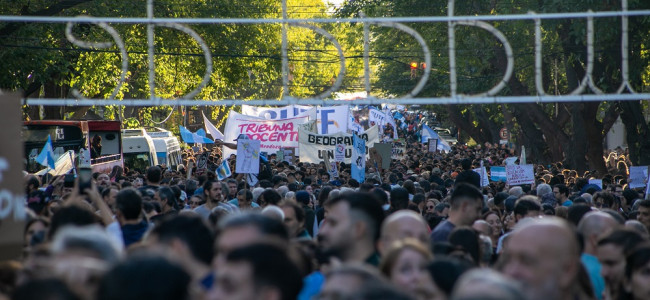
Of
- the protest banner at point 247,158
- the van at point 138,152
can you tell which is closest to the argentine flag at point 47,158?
the protest banner at point 247,158

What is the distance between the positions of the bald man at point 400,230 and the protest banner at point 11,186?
2173mm

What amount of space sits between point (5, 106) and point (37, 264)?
1591mm

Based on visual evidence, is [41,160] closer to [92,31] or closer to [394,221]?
[92,31]

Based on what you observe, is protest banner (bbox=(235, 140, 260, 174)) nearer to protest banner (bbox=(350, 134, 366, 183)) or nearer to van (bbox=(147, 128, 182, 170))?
protest banner (bbox=(350, 134, 366, 183))

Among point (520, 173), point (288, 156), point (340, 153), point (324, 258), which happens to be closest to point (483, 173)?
point (520, 173)

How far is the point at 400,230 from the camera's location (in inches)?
230

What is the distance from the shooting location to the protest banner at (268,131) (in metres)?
26.7

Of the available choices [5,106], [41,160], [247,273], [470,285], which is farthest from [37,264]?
[41,160]

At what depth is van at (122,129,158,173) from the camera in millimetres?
31641

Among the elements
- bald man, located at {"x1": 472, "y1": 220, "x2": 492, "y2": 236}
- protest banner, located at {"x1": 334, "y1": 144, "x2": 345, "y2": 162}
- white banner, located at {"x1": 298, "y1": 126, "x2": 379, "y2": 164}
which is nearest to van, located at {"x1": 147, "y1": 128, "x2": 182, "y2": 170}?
white banner, located at {"x1": 298, "y1": 126, "x2": 379, "y2": 164}

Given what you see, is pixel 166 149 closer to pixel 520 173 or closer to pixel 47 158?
pixel 47 158

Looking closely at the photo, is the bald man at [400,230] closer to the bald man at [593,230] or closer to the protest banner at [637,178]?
the bald man at [593,230]

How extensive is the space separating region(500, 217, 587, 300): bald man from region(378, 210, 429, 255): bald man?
1.04 metres

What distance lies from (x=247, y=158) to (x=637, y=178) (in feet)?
22.7
